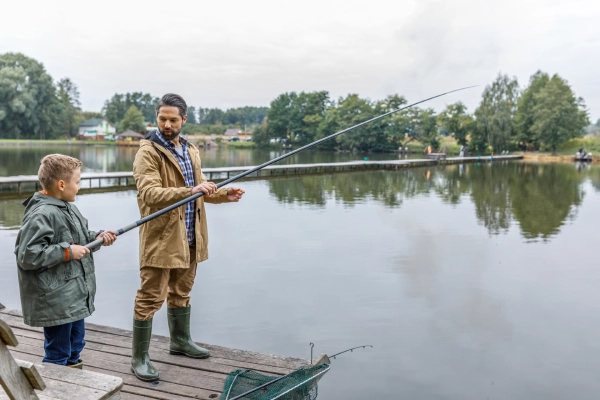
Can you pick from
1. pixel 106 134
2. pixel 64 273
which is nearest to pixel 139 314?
pixel 64 273

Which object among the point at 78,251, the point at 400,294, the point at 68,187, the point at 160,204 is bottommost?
the point at 400,294

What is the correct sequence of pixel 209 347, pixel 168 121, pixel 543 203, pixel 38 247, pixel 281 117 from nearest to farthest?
1. pixel 38 247
2. pixel 168 121
3. pixel 209 347
4. pixel 543 203
5. pixel 281 117

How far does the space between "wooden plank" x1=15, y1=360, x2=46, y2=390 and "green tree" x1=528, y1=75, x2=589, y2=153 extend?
52.1 m

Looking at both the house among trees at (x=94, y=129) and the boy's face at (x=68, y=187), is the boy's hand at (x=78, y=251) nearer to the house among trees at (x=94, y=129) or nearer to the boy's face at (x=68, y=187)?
the boy's face at (x=68, y=187)

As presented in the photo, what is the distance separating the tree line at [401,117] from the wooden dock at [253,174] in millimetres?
11427

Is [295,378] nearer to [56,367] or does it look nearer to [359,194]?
[56,367]

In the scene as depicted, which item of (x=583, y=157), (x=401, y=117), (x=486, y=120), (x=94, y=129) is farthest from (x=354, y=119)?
(x=94, y=129)

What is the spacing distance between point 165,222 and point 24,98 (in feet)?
201

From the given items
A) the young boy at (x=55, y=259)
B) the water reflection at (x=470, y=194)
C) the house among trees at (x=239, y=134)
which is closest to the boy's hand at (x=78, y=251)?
the young boy at (x=55, y=259)

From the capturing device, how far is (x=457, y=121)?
179ft

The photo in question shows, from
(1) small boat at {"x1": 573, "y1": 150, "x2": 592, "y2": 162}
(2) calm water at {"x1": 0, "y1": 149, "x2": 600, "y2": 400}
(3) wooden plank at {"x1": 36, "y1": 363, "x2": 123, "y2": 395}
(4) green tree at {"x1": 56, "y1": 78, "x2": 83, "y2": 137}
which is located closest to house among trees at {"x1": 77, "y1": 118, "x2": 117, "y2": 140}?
(4) green tree at {"x1": 56, "y1": 78, "x2": 83, "y2": 137}

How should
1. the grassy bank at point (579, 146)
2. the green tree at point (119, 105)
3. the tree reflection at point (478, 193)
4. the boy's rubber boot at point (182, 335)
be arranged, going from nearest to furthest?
the boy's rubber boot at point (182, 335), the tree reflection at point (478, 193), the grassy bank at point (579, 146), the green tree at point (119, 105)

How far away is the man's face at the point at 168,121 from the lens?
9.77 feet

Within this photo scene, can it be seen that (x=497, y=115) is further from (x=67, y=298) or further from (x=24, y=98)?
(x=67, y=298)
